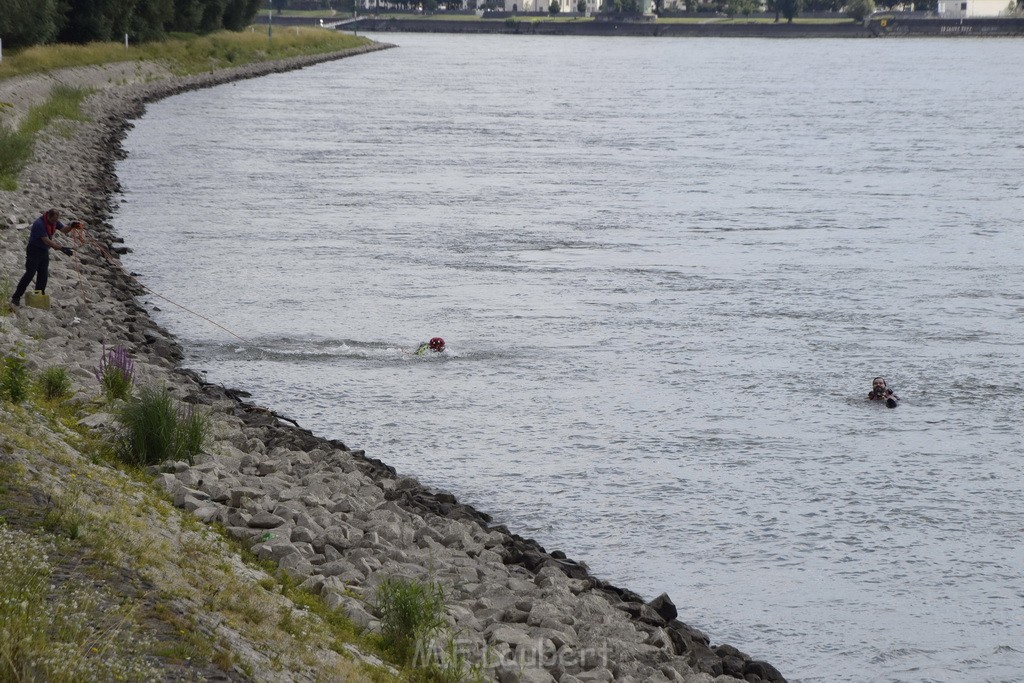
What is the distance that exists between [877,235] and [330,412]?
69.1 ft

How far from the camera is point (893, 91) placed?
98.8 meters

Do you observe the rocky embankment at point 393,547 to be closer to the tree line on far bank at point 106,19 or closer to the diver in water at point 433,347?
the diver in water at point 433,347

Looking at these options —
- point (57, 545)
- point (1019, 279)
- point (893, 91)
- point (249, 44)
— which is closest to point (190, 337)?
point (57, 545)

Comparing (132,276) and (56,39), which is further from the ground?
(56,39)

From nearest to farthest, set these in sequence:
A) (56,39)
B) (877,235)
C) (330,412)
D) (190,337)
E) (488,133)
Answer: (330,412), (190,337), (877,235), (488,133), (56,39)

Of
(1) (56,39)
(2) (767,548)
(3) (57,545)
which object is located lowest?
(2) (767,548)

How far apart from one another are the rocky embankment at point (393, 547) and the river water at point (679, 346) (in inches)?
32.1

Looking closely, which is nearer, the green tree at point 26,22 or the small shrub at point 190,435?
the small shrub at point 190,435

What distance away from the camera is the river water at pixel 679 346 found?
1473 cm

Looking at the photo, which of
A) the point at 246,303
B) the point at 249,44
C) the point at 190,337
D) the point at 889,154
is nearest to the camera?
the point at 190,337

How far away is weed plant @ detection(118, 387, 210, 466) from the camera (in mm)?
13977

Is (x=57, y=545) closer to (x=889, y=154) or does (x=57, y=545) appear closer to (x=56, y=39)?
(x=889, y=154)

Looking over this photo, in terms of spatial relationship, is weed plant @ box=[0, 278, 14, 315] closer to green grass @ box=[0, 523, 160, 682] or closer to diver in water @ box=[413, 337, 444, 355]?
diver in water @ box=[413, 337, 444, 355]

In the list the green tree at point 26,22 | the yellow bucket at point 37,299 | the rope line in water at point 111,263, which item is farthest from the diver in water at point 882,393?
the green tree at point 26,22
